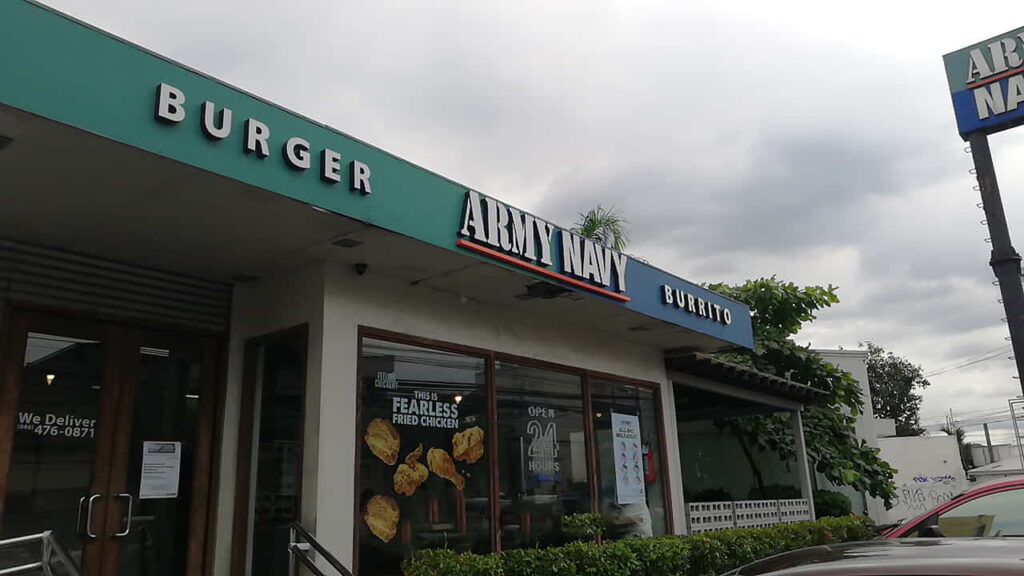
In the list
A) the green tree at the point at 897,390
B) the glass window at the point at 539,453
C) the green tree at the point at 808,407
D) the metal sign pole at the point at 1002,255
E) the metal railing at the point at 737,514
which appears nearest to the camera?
the glass window at the point at 539,453

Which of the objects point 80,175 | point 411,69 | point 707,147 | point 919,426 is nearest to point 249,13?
point 411,69

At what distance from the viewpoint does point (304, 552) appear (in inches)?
231

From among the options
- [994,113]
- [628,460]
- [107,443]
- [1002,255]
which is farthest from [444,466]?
[994,113]

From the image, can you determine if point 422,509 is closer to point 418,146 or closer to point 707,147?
point 418,146

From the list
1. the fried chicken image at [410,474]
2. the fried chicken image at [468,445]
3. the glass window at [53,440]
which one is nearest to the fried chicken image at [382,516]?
the fried chicken image at [410,474]

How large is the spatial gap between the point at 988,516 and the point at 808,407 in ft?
34.0

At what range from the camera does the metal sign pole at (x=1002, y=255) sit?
34.3 ft

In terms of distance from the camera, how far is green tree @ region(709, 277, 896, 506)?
51.6 ft

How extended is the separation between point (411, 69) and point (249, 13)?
2.55 meters

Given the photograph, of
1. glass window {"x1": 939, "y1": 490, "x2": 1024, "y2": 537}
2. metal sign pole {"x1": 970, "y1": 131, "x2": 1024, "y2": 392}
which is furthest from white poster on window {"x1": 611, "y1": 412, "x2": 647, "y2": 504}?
metal sign pole {"x1": 970, "y1": 131, "x2": 1024, "y2": 392}

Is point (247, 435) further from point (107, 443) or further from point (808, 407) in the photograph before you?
point (808, 407)

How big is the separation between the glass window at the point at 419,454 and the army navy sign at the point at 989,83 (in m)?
9.09

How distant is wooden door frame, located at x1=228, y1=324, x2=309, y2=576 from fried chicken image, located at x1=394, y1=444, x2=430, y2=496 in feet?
3.37

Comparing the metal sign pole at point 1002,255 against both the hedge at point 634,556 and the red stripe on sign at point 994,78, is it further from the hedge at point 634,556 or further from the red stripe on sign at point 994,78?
the hedge at point 634,556
